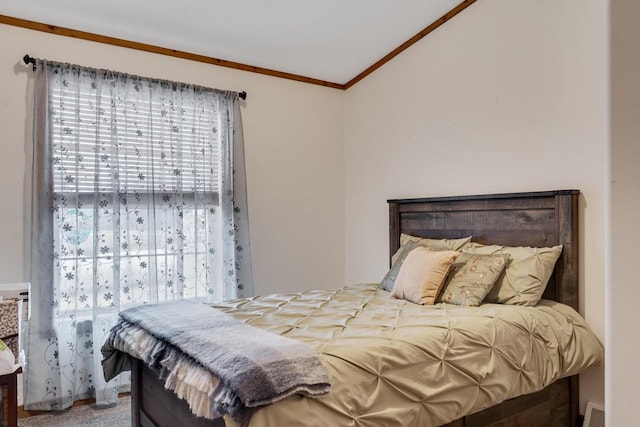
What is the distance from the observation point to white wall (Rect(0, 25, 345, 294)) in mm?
2834

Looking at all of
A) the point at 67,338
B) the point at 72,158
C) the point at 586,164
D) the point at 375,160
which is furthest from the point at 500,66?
the point at 67,338

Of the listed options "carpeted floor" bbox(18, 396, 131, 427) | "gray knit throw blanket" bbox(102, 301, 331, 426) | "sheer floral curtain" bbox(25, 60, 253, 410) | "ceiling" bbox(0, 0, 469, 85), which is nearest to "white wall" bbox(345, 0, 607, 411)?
"ceiling" bbox(0, 0, 469, 85)

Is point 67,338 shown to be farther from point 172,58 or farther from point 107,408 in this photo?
point 172,58

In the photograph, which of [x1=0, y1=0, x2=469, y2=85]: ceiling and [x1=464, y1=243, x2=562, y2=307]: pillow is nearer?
[x1=464, y1=243, x2=562, y2=307]: pillow

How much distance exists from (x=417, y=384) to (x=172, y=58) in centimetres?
294

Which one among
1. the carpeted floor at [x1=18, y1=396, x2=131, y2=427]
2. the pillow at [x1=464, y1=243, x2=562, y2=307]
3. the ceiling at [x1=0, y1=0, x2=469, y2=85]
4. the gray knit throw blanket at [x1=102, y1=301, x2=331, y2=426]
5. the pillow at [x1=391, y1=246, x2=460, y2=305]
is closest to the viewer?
the gray knit throw blanket at [x1=102, y1=301, x2=331, y2=426]

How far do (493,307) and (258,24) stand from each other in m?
2.41

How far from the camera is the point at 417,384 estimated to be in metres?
1.68

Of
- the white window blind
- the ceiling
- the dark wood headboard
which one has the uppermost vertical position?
the ceiling

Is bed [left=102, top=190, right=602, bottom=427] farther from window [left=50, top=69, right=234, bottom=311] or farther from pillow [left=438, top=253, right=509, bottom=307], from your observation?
window [left=50, top=69, right=234, bottom=311]

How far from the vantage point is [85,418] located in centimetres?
274

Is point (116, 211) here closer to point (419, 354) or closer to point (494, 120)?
point (419, 354)

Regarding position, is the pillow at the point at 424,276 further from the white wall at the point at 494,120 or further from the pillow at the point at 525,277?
the white wall at the point at 494,120

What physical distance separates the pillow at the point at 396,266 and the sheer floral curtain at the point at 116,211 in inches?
46.6
